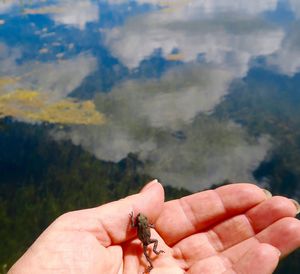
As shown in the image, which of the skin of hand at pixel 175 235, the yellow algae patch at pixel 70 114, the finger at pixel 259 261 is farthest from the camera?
the yellow algae patch at pixel 70 114

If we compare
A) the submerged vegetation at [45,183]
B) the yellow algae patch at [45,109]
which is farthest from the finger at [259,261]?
the yellow algae patch at [45,109]

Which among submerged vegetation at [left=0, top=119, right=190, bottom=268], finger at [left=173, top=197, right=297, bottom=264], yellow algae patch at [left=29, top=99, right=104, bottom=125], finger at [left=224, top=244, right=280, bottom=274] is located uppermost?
finger at [left=224, top=244, right=280, bottom=274]

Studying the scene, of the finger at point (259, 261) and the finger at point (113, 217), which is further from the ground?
the finger at point (259, 261)

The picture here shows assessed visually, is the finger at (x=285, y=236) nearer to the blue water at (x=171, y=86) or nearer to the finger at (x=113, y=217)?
the finger at (x=113, y=217)

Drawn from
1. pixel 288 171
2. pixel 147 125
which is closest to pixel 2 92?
pixel 147 125

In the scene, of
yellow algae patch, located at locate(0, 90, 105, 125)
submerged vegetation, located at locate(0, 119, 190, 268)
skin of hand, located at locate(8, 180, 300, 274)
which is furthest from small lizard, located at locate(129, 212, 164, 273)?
yellow algae patch, located at locate(0, 90, 105, 125)

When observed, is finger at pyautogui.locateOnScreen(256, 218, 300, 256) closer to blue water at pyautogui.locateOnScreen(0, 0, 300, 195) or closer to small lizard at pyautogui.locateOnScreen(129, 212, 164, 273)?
small lizard at pyautogui.locateOnScreen(129, 212, 164, 273)

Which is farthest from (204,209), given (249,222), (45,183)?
(45,183)
